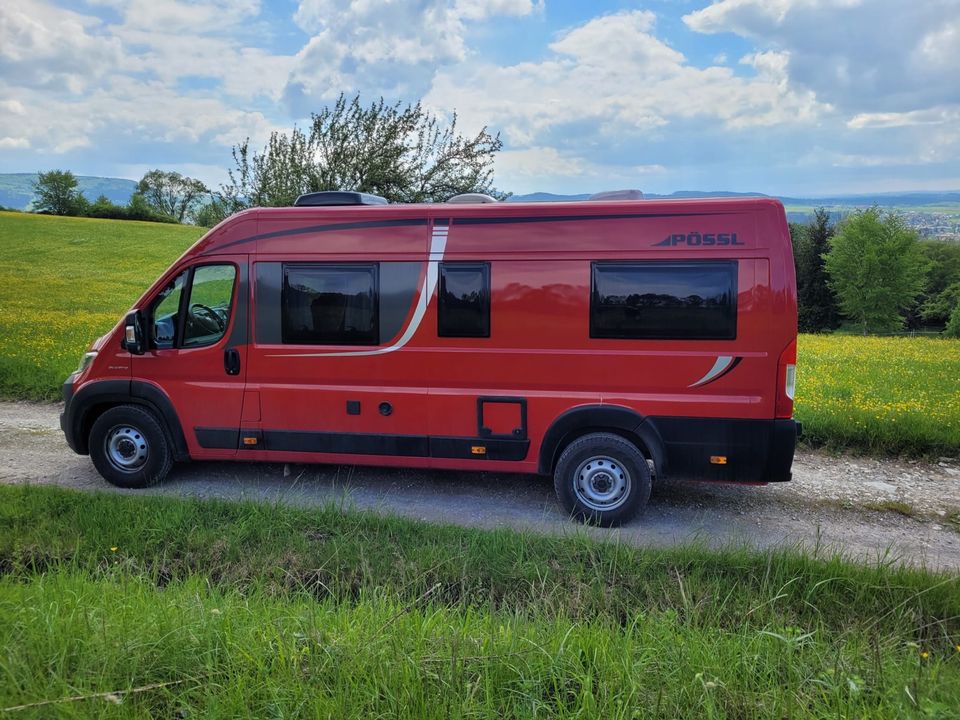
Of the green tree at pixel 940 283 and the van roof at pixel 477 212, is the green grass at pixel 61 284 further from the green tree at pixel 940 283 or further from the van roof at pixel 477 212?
the green tree at pixel 940 283

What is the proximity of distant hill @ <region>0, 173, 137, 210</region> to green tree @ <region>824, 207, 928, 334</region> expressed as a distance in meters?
63.1

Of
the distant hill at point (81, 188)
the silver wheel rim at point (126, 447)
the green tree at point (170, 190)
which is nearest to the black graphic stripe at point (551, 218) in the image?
the silver wheel rim at point (126, 447)

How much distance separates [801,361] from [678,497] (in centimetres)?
878

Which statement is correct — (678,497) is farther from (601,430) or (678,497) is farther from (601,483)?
(601,430)

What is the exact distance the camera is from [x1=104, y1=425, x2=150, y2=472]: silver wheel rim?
21.0ft

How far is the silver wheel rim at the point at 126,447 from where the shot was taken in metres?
6.41

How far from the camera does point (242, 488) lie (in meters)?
6.48

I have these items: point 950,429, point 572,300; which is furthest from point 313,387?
point 950,429

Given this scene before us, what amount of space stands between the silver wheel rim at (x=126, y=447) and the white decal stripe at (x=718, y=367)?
5.22m

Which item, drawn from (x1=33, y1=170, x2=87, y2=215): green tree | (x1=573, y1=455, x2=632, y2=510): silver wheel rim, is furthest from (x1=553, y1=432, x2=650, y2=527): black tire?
(x1=33, y1=170, x2=87, y2=215): green tree

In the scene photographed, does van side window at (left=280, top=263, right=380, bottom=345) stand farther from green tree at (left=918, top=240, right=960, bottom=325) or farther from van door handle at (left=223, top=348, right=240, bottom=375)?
green tree at (left=918, top=240, right=960, bottom=325)

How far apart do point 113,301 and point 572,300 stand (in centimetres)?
1933

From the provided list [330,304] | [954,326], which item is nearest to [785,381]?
[330,304]

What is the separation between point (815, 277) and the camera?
165 feet
